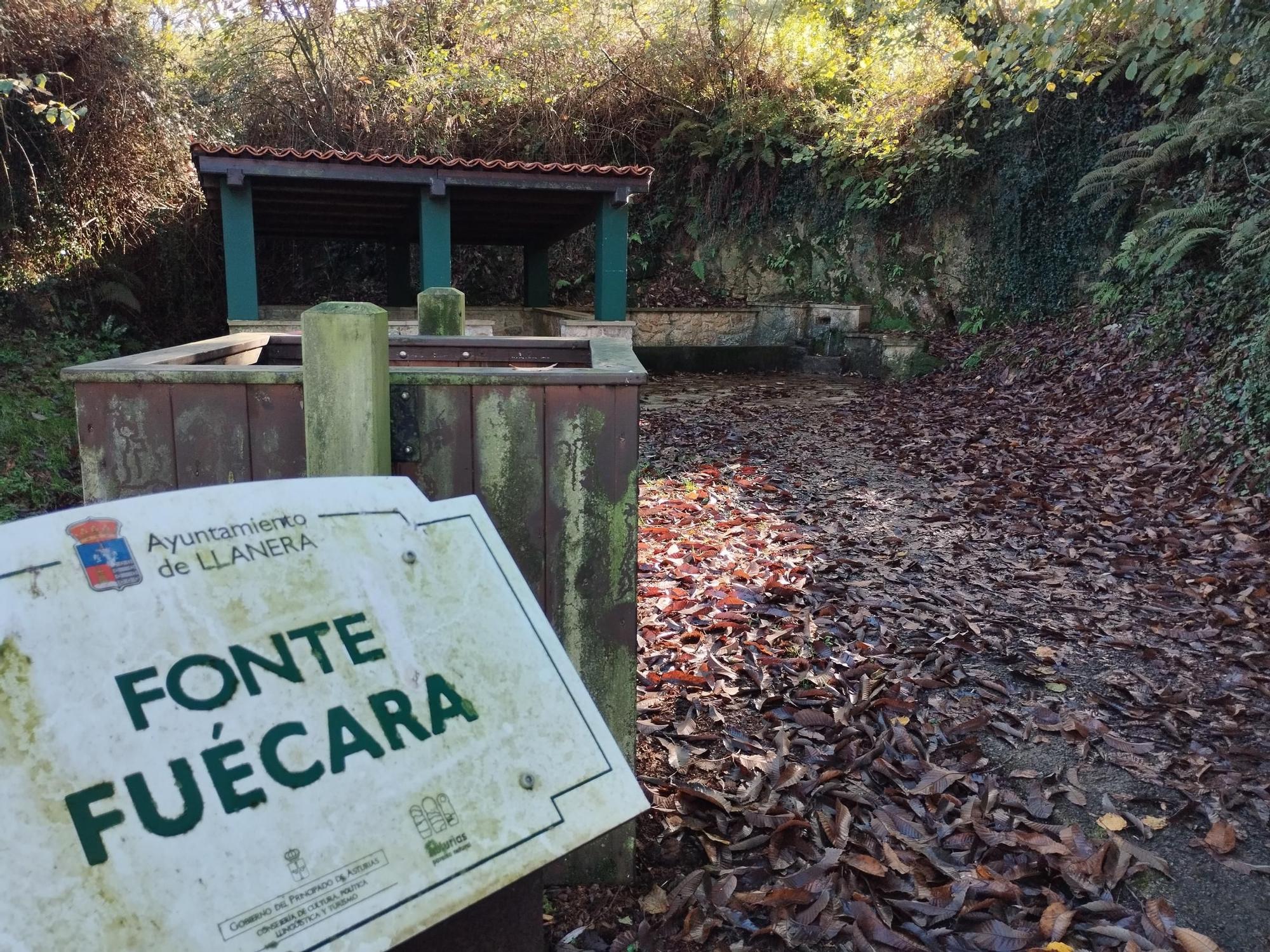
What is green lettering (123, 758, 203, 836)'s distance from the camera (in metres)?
1.00

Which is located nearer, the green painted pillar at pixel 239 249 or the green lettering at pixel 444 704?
the green lettering at pixel 444 704

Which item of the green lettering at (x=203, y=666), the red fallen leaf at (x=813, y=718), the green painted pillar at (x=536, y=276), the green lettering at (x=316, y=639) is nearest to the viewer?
the green lettering at (x=203, y=666)

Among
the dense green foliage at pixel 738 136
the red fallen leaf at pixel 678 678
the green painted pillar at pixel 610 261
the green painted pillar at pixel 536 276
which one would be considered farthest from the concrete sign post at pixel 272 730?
the green painted pillar at pixel 536 276

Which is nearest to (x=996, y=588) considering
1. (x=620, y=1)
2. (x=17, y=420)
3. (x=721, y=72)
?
(x=17, y=420)

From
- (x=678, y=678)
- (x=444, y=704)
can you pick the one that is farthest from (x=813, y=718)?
(x=444, y=704)

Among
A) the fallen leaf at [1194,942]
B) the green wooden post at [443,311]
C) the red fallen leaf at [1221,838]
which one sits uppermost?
the green wooden post at [443,311]

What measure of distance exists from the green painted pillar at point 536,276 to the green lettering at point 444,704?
1278 centimetres

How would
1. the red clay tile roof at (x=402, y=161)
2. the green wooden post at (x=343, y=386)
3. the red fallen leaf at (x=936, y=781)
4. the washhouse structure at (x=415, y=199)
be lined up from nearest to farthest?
the green wooden post at (x=343, y=386) → the red fallen leaf at (x=936, y=781) → the red clay tile roof at (x=402, y=161) → the washhouse structure at (x=415, y=199)

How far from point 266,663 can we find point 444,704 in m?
0.24

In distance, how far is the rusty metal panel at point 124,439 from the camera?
209 centimetres

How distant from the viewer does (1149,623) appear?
4316mm

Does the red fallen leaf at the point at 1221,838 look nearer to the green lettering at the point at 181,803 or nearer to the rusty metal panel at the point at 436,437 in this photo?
the rusty metal panel at the point at 436,437

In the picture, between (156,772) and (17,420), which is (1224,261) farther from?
(17,420)

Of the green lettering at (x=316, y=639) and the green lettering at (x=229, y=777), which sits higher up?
the green lettering at (x=316, y=639)
